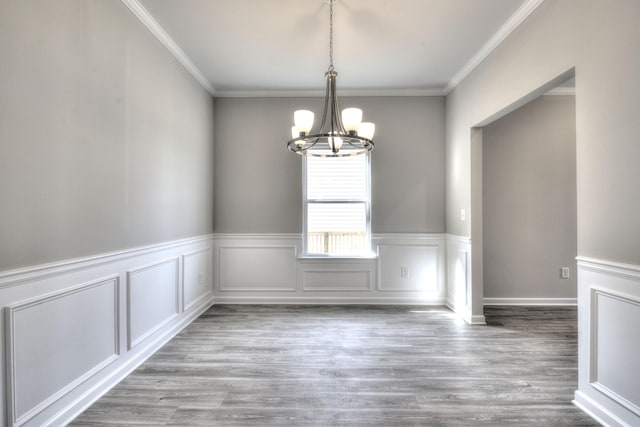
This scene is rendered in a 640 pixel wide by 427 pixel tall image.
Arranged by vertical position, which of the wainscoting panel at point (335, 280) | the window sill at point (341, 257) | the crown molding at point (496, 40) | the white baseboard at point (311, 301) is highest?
the crown molding at point (496, 40)

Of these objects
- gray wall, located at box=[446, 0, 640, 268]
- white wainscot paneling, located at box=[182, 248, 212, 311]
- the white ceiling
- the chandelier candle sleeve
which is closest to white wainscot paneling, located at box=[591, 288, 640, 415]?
gray wall, located at box=[446, 0, 640, 268]

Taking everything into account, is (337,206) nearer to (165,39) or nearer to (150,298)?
(150,298)

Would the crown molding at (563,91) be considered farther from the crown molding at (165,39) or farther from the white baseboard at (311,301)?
the crown molding at (165,39)

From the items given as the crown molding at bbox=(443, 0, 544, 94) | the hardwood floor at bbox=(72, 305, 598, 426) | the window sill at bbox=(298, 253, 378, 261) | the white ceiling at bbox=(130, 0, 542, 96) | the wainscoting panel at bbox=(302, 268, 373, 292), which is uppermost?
the white ceiling at bbox=(130, 0, 542, 96)

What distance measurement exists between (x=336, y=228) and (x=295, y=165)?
99cm

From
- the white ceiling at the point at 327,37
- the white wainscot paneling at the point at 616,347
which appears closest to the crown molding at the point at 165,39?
the white ceiling at the point at 327,37

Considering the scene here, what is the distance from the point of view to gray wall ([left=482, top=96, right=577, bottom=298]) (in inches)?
159

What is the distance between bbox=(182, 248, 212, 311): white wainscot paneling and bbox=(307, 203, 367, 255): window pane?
51.4 inches

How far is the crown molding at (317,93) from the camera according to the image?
4207mm

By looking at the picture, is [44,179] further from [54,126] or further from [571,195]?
[571,195]

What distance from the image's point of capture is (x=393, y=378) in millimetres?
2352

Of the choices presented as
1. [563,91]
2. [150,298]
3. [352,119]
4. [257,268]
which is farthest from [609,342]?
[257,268]

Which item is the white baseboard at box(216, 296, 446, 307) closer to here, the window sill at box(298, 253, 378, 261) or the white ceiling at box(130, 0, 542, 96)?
the window sill at box(298, 253, 378, 261)

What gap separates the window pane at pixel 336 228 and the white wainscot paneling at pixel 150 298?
1.75 m
